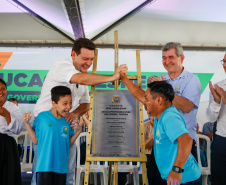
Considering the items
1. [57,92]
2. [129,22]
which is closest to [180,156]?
[57,92]

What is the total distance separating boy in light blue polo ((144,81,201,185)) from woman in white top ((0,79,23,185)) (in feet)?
4.61

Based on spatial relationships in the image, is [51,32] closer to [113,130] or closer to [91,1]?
[91,1]

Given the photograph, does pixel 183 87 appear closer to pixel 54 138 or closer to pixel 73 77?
pixel 73 77

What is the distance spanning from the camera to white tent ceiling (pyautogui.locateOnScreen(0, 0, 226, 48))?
4.99 m

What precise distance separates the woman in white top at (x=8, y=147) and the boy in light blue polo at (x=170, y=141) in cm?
140

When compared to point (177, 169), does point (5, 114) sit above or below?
above

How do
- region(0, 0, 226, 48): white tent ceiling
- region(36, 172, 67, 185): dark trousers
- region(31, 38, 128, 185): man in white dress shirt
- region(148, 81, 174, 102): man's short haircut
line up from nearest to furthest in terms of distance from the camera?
1. region(148, 81, 174, 102): man's short haircut
2. region(36, 172, 67, 185): dark trousers
3. region(31, 38, 128, 185): man in white dress shirt
4. region(0, 0, 226, 48): white tent ceiling

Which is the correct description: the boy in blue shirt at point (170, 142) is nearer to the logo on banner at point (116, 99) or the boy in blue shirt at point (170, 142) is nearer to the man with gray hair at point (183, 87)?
the man with gray hair at point (183, 87)

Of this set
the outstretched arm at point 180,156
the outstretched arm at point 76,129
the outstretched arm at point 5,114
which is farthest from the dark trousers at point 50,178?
the outstretched arm at point 180,156

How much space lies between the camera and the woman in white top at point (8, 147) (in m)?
2.50

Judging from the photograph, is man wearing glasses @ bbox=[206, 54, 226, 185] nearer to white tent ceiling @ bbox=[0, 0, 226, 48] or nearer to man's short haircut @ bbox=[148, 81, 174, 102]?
man's short haircut @ bbox=[148, 81, 174, 102]

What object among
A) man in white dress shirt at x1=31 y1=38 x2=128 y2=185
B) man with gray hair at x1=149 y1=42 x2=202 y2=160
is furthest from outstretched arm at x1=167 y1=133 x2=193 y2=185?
man in white dress shirt at x1=31 y1=38 x2=128 y2=185

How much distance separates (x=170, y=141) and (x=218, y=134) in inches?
39.9

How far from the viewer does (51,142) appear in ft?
7.54
